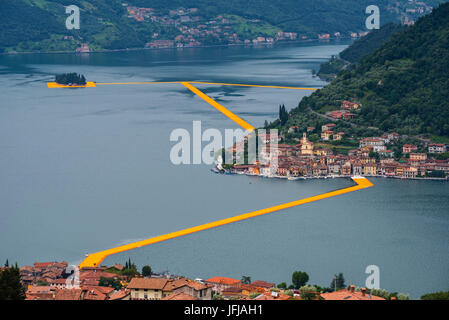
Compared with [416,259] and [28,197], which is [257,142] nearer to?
[28,197]

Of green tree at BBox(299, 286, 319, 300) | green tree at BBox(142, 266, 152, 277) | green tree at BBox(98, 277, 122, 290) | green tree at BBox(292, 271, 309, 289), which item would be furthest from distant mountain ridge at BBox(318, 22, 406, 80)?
green tree at BBox(98, 277, 122, 290)

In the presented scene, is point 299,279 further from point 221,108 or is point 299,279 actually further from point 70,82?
point 70,82

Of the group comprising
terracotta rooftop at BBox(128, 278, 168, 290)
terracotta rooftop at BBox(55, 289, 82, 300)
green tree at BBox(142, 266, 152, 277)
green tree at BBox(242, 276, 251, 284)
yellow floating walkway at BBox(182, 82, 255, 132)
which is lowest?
green tree at BBox(242, 276, 251, 284)

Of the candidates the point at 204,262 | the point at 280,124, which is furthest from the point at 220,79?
the point at 204,262

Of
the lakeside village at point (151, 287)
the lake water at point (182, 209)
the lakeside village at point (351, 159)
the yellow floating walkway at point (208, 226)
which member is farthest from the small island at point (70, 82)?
the lakeside village at point (151, 287)

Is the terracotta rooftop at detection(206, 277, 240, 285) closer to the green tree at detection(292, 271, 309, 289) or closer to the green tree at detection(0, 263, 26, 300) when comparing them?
the green tree at detection(292, 271, 309, 289)

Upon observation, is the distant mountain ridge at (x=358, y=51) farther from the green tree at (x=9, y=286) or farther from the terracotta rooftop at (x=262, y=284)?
the green tree at (x=9, y=286)

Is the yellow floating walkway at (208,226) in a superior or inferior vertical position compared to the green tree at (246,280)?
superior
